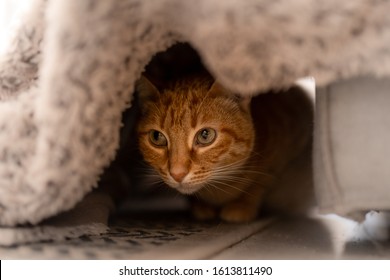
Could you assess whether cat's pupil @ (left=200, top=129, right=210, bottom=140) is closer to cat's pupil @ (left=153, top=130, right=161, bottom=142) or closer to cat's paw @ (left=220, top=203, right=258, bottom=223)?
cat's pupil @ (left=153, top=130, right=161, bottom=142)

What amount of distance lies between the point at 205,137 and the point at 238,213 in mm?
267

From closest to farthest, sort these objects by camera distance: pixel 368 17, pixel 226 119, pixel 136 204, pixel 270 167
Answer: pixel 368 17 → pixel 226 119 → pixel 270 167 → pixel 136 204

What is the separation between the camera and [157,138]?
125 cm

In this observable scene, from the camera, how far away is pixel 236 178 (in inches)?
51.5

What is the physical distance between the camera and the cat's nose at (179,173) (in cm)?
113

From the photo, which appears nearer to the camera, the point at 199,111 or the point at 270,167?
the point at 199,111

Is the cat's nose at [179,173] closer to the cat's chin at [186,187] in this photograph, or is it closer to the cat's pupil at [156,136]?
the cat's chin at [186,187]

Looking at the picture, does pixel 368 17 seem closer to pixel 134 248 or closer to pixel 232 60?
pixel 232 60

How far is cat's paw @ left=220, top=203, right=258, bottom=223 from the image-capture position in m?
1.29

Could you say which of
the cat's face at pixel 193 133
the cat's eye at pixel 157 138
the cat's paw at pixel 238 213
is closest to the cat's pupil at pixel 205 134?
the cat's face at pixel 193 133

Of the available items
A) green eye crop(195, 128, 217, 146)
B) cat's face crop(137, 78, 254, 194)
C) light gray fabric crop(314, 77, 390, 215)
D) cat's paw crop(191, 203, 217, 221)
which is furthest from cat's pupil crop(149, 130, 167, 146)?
light gray fabric crop(314, 77, 390, 215)

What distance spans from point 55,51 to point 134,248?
0.41 m

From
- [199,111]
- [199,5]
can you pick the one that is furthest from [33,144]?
[199,111]

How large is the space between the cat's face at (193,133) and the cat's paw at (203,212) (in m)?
0.15
